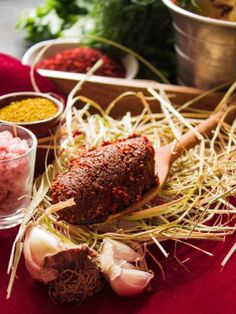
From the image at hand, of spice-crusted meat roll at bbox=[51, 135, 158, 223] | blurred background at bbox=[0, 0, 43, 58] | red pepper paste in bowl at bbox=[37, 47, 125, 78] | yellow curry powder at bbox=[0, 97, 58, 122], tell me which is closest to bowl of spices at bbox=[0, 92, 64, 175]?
yellow curry powder at bbox=[0, 97, 58, 122]

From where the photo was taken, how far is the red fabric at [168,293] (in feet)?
2.30

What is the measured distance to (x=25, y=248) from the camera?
738mm

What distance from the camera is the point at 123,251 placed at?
0.75 m

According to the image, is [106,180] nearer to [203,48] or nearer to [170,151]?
[170,151]

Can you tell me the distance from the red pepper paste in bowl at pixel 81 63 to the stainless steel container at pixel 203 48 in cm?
19

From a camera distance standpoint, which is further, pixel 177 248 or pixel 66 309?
pixel 177 248

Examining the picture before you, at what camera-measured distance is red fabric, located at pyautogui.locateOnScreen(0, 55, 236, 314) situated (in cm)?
70

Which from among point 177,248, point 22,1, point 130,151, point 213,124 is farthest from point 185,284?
point 22,1

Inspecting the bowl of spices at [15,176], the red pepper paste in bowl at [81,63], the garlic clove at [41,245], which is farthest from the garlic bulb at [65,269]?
the red pepper paste in bowl at [81,63]

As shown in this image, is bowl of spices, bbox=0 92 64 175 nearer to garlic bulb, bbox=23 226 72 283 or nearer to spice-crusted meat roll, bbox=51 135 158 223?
spice-crusted meat roll, bbox=51 135 158 223

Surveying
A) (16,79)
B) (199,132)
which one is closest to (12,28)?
(16,79)

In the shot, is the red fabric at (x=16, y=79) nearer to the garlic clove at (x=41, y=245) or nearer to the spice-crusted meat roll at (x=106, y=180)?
the spice-crusted meat roll at (x=106, y=180)

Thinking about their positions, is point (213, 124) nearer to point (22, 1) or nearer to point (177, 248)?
point (177, 248)

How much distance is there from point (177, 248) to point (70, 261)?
0.57ft
